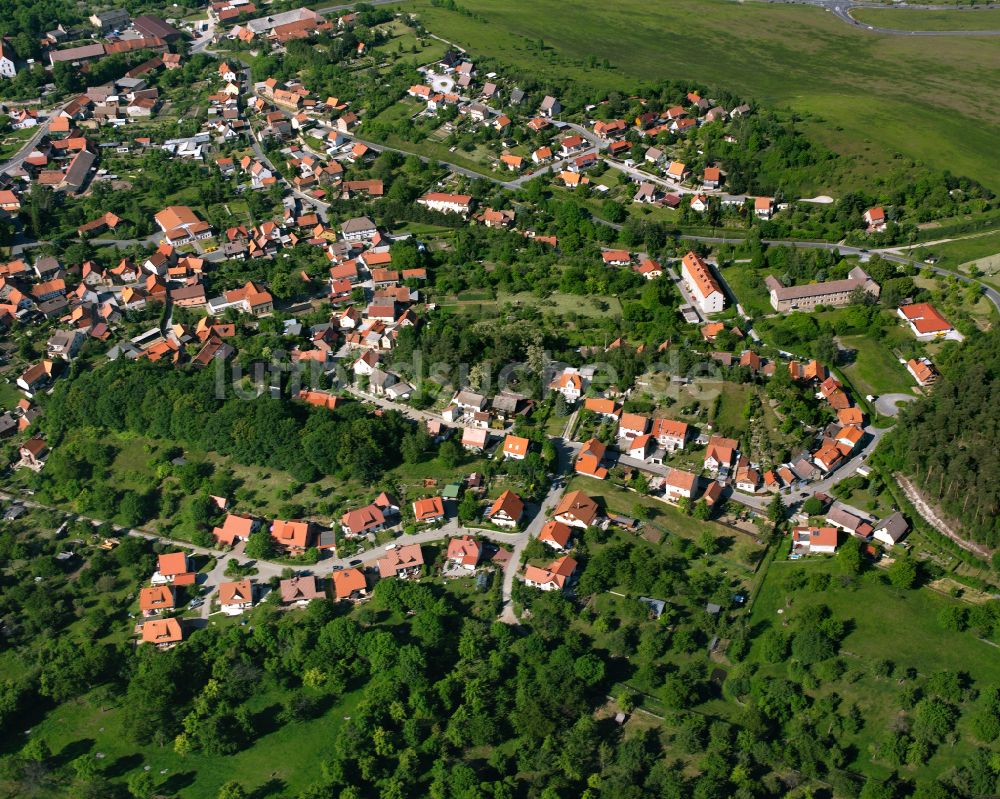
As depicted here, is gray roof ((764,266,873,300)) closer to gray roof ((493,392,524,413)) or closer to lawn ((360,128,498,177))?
gray roof ((493,392,524,413))

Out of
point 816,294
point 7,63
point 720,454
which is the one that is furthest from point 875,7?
point 7,63

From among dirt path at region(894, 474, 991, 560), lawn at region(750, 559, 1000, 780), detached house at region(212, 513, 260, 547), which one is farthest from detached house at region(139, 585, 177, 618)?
dirt path at region(894, 474, 991, 560)

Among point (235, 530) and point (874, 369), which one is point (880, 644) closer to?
point (874, 369)

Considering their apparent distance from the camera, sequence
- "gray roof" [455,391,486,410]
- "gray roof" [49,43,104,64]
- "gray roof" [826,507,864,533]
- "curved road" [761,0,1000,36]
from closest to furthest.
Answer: "gray roof" [826,507,864,533] → "gray roof" [455,391,486,410] → "gray roof" [49,43,104,64] → "curved road" [761,0,1000,36]

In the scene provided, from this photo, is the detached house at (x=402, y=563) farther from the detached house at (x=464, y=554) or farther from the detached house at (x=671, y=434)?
the detached house at (x=671, y=434)

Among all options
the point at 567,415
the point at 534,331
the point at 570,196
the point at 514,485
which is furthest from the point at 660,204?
the point at 514,485

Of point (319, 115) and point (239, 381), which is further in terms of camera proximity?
point (319, 115)

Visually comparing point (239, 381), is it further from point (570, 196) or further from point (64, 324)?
point (570, 196)
